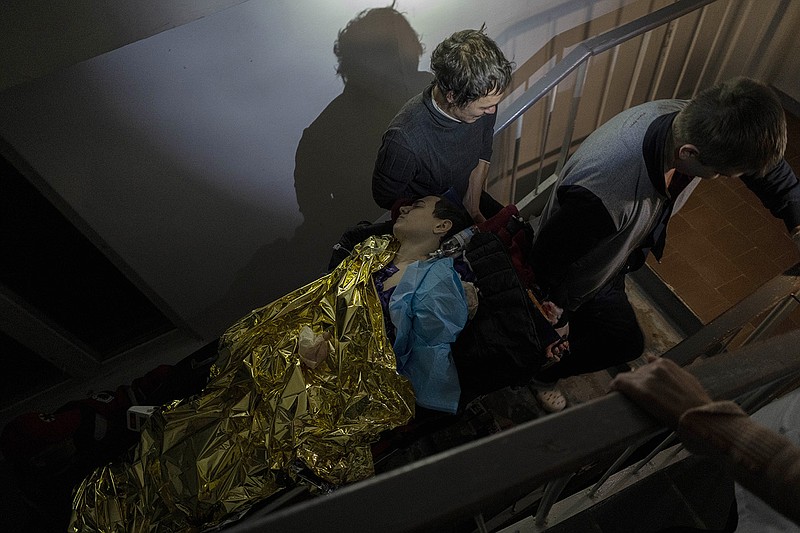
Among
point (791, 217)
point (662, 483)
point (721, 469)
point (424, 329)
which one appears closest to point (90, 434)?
point (424, 329)

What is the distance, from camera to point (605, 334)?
2.11 meters

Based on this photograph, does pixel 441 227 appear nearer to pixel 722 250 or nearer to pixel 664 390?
pixel 664 390

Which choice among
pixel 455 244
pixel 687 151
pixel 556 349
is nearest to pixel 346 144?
pixel 455 244

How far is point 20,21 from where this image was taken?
1.32 meters

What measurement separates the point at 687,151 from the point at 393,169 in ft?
3.40

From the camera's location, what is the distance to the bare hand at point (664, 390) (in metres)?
0.67

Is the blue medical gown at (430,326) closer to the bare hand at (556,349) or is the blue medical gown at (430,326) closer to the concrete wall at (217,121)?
the bare hand at (556,349)

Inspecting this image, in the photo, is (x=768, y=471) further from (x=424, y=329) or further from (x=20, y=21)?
(x=20, y=21)

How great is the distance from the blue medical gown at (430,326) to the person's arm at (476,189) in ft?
2.25

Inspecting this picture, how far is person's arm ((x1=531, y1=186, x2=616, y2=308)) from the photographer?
1583mm

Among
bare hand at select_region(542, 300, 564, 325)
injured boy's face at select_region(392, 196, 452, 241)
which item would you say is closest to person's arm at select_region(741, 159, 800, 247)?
bare hand at select_region(542, 300, 564, 325)

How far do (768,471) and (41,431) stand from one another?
2.14 m

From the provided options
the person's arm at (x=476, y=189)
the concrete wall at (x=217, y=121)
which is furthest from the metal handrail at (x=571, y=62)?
the concrete wall at (x=217, y=121)

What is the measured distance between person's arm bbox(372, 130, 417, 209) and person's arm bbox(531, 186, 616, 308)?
1.96 feet
